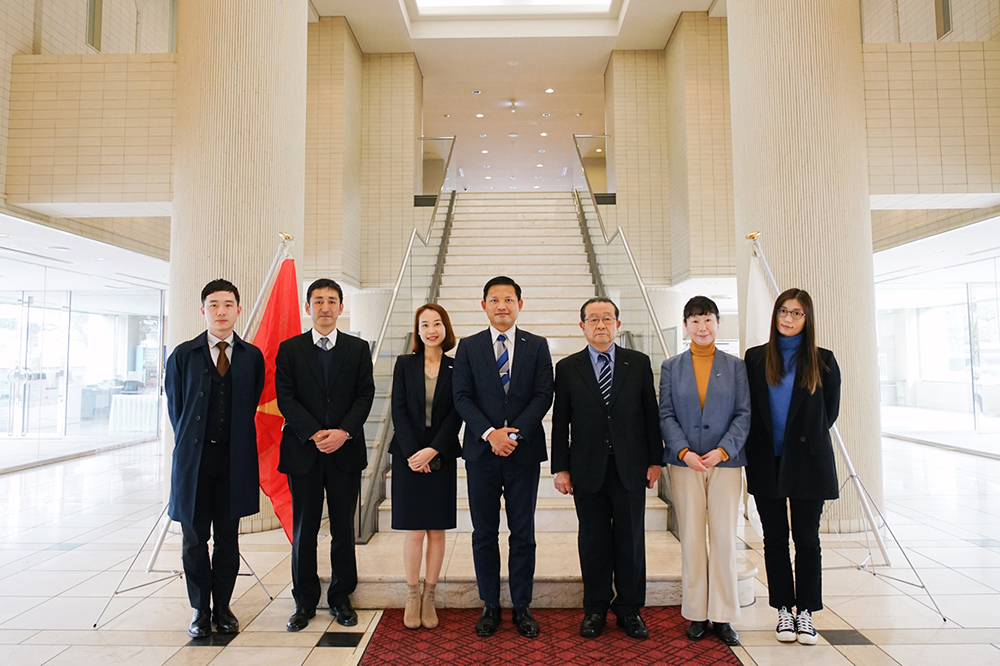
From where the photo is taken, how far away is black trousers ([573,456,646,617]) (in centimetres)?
303

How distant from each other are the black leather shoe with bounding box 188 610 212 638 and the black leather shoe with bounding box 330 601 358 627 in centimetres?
62

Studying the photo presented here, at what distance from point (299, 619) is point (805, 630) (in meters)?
2.61

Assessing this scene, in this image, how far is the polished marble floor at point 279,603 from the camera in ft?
9.75

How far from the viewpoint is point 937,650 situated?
9.83ft

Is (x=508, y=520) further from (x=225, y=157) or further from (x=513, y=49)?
(x=513, y=49)

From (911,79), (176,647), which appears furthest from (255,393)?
(911,79)

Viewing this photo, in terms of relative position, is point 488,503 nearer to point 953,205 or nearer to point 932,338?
point 953,205

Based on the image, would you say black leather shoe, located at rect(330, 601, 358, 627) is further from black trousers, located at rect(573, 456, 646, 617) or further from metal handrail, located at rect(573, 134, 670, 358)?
metal handrail, located at rect(573, 134, 670, 358)

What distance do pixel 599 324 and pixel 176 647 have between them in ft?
8.87

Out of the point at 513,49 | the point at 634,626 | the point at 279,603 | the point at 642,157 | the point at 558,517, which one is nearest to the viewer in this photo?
the point at 634,626

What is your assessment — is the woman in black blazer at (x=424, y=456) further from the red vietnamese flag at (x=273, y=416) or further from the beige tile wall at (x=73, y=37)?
the beige tile wall at (x=73, y=37)

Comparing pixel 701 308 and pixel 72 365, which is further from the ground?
pixel 701 308

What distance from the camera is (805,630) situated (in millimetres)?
3047

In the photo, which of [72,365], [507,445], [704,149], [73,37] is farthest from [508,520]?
[72,365]
